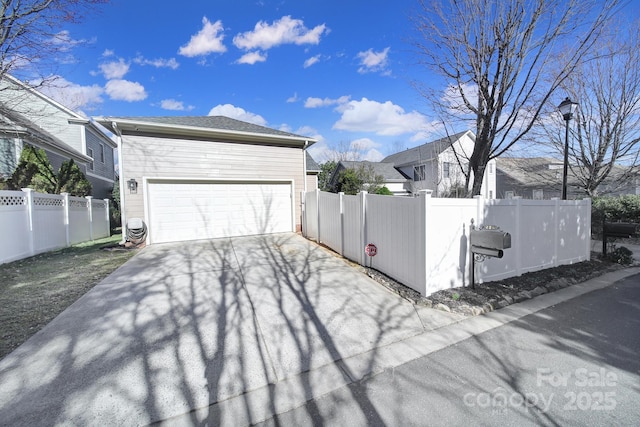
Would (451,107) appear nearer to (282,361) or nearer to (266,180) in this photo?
(266,180)

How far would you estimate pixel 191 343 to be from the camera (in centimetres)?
285

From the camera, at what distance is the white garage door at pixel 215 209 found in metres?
8.29

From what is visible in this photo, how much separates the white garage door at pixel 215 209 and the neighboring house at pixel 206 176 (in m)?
0.03

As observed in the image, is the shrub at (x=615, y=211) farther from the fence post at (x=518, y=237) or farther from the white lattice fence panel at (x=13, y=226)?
the white lattice fence panel at (x=13, y=226)

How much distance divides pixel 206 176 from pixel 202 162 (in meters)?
0.47

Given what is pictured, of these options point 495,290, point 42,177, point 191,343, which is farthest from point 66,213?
point 495,290

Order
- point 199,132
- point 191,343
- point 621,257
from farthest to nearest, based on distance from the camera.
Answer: point 199,132, point 621,257, point 191,343

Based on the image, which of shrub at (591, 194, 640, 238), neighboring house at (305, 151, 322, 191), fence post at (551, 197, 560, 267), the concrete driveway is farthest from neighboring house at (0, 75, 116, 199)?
shrub at (591, 194, 640, 238)

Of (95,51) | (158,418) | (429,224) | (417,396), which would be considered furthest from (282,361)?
(95,51)

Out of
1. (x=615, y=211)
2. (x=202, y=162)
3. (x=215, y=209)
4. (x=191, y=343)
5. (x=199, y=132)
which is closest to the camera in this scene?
(x=191, y=343)

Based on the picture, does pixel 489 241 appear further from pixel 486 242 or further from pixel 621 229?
pixel 621 229

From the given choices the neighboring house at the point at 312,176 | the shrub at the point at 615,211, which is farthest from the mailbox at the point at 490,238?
the shrub at the point at 615,211

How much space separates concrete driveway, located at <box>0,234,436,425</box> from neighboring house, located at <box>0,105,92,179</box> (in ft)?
27.6

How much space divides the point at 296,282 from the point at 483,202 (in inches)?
137
